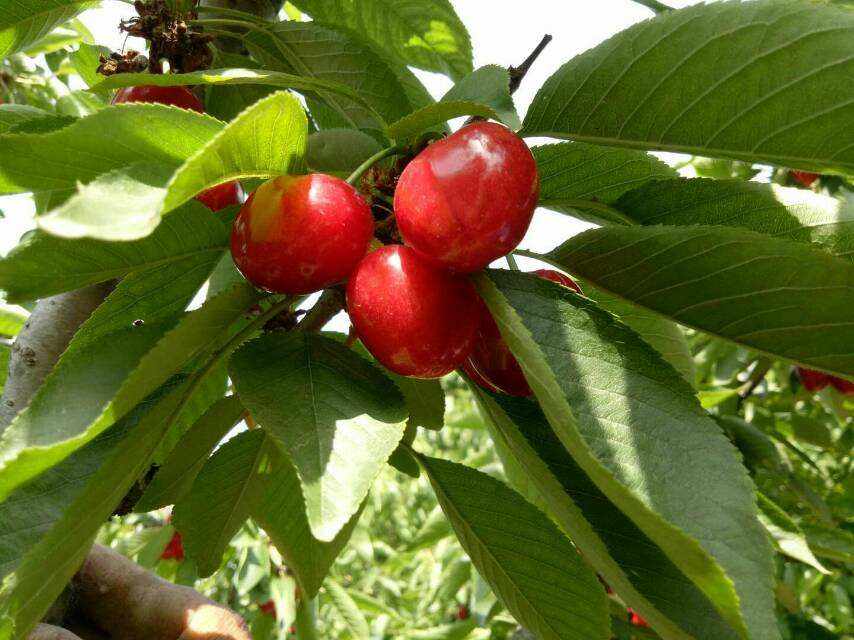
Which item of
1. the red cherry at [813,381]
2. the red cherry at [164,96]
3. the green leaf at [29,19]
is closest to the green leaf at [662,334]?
the red cherry at [164,96]

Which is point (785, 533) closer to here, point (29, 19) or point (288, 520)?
point (288, 520)

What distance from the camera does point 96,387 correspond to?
2.32ft

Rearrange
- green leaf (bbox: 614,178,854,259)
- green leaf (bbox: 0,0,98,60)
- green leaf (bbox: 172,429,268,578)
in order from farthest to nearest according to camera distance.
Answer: green leaf (bbox: 0,0,98,60) → green leaf (bbox: 172,429,268,578) → green leaf (bbox: 614,178,854,259)

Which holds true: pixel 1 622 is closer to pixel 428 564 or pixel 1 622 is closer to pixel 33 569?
pixel 33 569

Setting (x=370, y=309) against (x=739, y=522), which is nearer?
(x=739, y=522)

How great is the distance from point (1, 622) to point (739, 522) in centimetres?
81

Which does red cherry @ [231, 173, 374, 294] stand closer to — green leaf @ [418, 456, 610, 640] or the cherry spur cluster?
the cherry spur cluster

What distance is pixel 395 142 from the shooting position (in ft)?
2.96

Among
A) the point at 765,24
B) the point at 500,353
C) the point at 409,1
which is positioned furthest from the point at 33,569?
the point at 409,1

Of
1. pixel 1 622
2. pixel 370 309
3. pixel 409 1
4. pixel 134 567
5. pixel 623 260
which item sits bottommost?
pixel 1 622

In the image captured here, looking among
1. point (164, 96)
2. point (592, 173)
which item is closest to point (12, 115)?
point (164, 96)

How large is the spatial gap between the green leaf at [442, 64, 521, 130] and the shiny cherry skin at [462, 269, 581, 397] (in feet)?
0.63

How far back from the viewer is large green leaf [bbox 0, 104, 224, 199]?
667 millimetres

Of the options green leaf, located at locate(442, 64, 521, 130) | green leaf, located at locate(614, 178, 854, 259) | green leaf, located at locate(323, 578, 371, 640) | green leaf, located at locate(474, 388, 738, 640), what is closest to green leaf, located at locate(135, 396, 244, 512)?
green leaf, located at locate(474, 388, 738, 640)
